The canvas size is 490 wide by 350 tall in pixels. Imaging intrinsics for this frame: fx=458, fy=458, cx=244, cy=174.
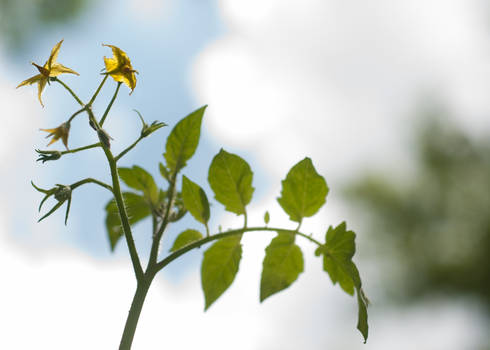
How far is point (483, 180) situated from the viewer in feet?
32.1

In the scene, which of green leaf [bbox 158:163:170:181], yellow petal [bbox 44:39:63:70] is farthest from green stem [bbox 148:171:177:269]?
yellow petal [bbox 44:39:63:70]

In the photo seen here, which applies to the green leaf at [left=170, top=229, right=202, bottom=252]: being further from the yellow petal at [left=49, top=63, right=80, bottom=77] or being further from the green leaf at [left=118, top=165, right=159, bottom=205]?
the yellow petal at [left=49, top=63, right=80, bottom=77]

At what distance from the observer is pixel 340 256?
2.22 feet

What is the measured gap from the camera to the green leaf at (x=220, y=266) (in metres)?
0.69

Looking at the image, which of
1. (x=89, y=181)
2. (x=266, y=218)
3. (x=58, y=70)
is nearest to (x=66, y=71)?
(x=58, y=70)

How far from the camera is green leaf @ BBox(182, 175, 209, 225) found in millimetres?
685

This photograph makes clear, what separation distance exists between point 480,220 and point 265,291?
32.8ft

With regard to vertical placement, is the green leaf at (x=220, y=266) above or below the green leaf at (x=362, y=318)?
above

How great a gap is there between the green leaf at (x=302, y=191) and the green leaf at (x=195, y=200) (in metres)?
0.13

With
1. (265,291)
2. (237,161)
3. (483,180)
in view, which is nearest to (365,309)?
(265,291)

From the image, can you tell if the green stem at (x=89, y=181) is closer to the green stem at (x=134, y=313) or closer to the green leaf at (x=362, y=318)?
the green stem at (x=134, y=313)

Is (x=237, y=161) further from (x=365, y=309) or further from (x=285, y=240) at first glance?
(x=365, y=309)

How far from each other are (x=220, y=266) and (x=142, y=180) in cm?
22

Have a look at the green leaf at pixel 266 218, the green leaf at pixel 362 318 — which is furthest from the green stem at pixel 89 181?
the green leaf at pixel 362 318
